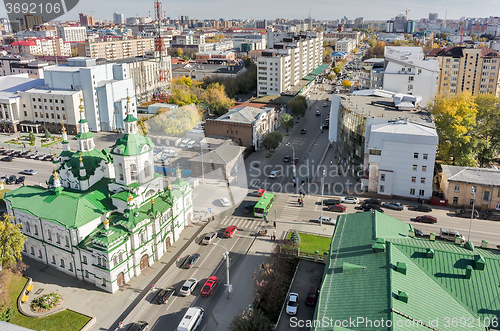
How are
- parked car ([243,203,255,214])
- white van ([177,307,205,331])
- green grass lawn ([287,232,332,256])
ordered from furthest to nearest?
parked car ([243,203,255,214]) → green grass lawn ([287,232,332,256]) → white van ([177,307,205,331])

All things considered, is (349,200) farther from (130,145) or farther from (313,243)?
(130,145)

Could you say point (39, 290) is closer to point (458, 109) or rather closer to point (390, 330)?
point (390, 330)

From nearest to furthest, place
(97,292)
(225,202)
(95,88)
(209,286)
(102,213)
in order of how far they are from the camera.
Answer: (209,286) → (97,292) → (102,213) → (225,202) → (95,88)

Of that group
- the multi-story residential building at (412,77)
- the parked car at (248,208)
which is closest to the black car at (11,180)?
the parked car at (248,208)

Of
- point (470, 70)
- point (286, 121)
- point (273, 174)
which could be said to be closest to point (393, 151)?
point (273, 174)

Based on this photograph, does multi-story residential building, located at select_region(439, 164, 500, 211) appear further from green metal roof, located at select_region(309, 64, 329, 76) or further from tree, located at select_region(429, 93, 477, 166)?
green metal roof, located at select_region(309, 64, 329, 76)

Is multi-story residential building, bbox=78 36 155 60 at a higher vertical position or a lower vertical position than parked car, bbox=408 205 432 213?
higher

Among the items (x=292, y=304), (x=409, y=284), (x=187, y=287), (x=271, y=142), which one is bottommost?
(x=187, y=287)

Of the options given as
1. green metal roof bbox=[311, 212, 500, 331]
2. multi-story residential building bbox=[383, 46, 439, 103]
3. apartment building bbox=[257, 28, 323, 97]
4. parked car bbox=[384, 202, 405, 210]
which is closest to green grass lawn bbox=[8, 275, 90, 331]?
green metal roof bbox=[311, 212, 500, 331]
